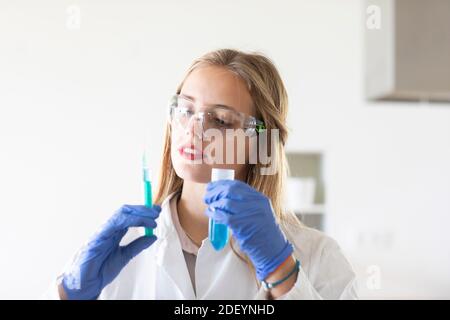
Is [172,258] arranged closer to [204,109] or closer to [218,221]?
[218,221]

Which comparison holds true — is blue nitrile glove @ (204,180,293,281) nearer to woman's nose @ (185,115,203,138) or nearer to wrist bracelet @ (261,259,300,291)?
wrist bracelet @ (261,259,300,291)

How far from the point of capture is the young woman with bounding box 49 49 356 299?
36.7 inches

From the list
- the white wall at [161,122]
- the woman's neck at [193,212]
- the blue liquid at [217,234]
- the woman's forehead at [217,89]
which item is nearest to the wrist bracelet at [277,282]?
the blue liquid at [217,234]

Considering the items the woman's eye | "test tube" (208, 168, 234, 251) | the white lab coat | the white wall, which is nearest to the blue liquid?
"test tube" (208, 168, 234, 251)

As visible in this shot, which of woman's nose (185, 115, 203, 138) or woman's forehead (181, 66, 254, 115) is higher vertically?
woman's forehead (181, 66, 254, 115)

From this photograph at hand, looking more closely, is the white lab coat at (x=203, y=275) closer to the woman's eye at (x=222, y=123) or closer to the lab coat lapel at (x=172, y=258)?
the lab coat lapel at (x=172, y=258)

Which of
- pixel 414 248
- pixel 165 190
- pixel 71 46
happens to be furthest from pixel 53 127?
pixel 414 248

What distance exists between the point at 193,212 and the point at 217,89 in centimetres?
29

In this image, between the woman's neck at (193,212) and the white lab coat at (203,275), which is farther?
the woman's neck at (193,212)

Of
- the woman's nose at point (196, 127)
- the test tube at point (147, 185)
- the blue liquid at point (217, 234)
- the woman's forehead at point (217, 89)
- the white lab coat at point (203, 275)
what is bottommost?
the white lab coat at point (203, 275)

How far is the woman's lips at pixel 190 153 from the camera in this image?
3.40 ft

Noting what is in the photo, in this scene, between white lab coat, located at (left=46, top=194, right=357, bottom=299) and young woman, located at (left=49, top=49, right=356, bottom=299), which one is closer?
young woman, located at (left=49, top=49, right=356, bottom=299)

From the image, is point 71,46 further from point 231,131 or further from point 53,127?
point 231,131

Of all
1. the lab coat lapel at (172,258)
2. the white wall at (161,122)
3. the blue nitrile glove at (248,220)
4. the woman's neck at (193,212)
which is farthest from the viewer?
the white wall at (161,122)
